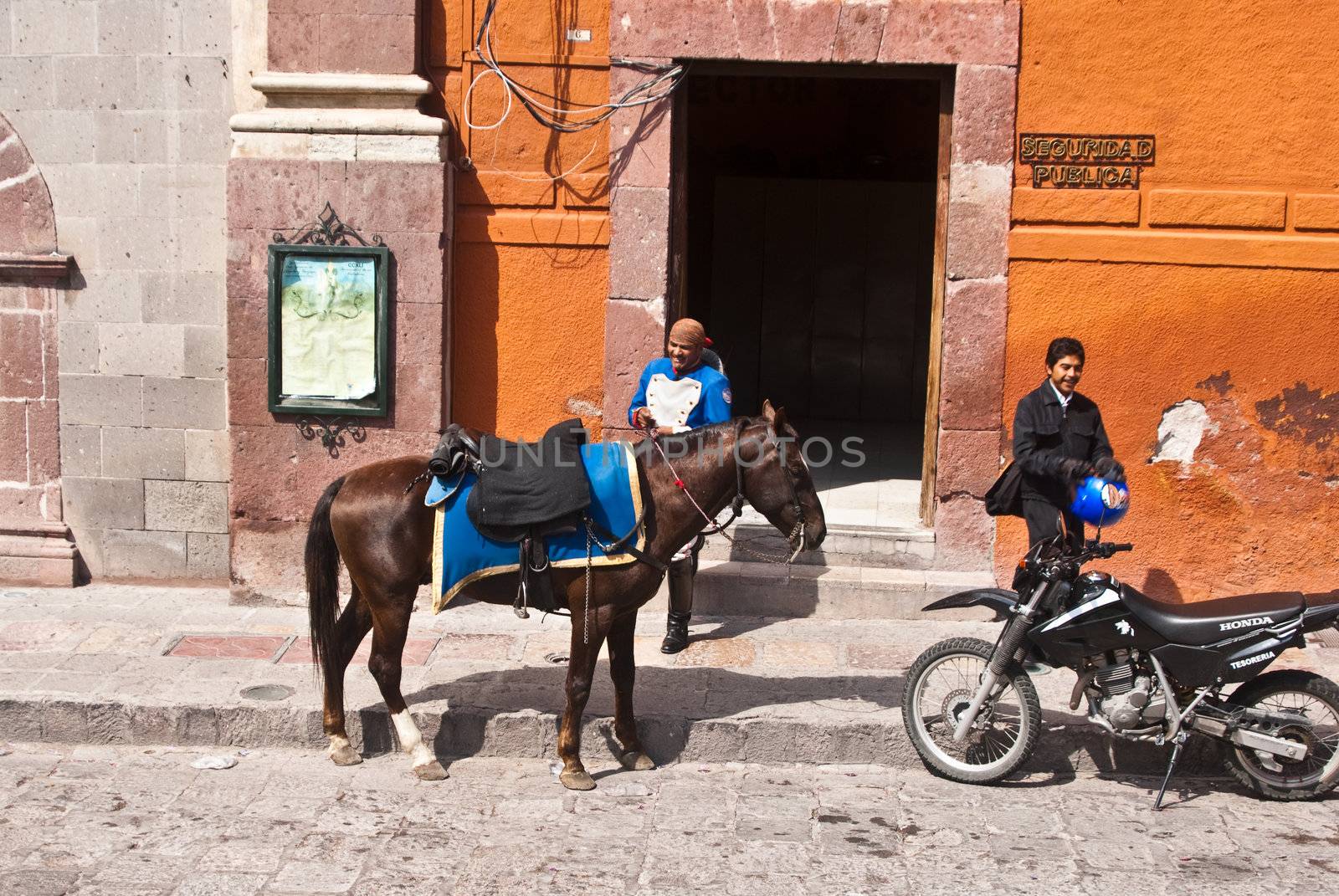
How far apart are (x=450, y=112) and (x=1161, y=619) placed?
502 centimetres

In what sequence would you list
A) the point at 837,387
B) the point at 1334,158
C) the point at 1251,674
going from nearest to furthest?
the point at 1251,674
the point at 1334,158
the point at 837,387

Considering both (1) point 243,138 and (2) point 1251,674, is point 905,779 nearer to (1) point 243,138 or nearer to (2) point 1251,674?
(2) point 1251,674

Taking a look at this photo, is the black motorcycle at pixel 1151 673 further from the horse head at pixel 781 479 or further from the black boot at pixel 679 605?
the black boot at pixel 679 605

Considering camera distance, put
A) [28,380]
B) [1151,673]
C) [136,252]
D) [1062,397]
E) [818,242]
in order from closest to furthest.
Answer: [1151,673]
[1062,397]
[136,252]
[28,380]
[818,242]

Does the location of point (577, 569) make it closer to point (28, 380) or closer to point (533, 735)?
point (533, 735)

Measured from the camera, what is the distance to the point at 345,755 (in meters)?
6.26

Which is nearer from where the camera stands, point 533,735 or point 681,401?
point 533,735

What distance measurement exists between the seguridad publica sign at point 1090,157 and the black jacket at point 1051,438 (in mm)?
1842

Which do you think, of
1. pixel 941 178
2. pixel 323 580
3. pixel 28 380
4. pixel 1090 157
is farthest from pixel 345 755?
pixel 1090 157

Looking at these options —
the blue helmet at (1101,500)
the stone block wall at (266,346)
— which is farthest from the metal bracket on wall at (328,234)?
the blue helmet at (1101,500)

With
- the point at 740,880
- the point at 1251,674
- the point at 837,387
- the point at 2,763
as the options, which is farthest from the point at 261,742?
the point at 837,387

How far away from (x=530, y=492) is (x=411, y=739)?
1.27 metres

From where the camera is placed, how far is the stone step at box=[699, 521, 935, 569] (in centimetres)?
841

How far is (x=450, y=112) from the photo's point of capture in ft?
27.5
